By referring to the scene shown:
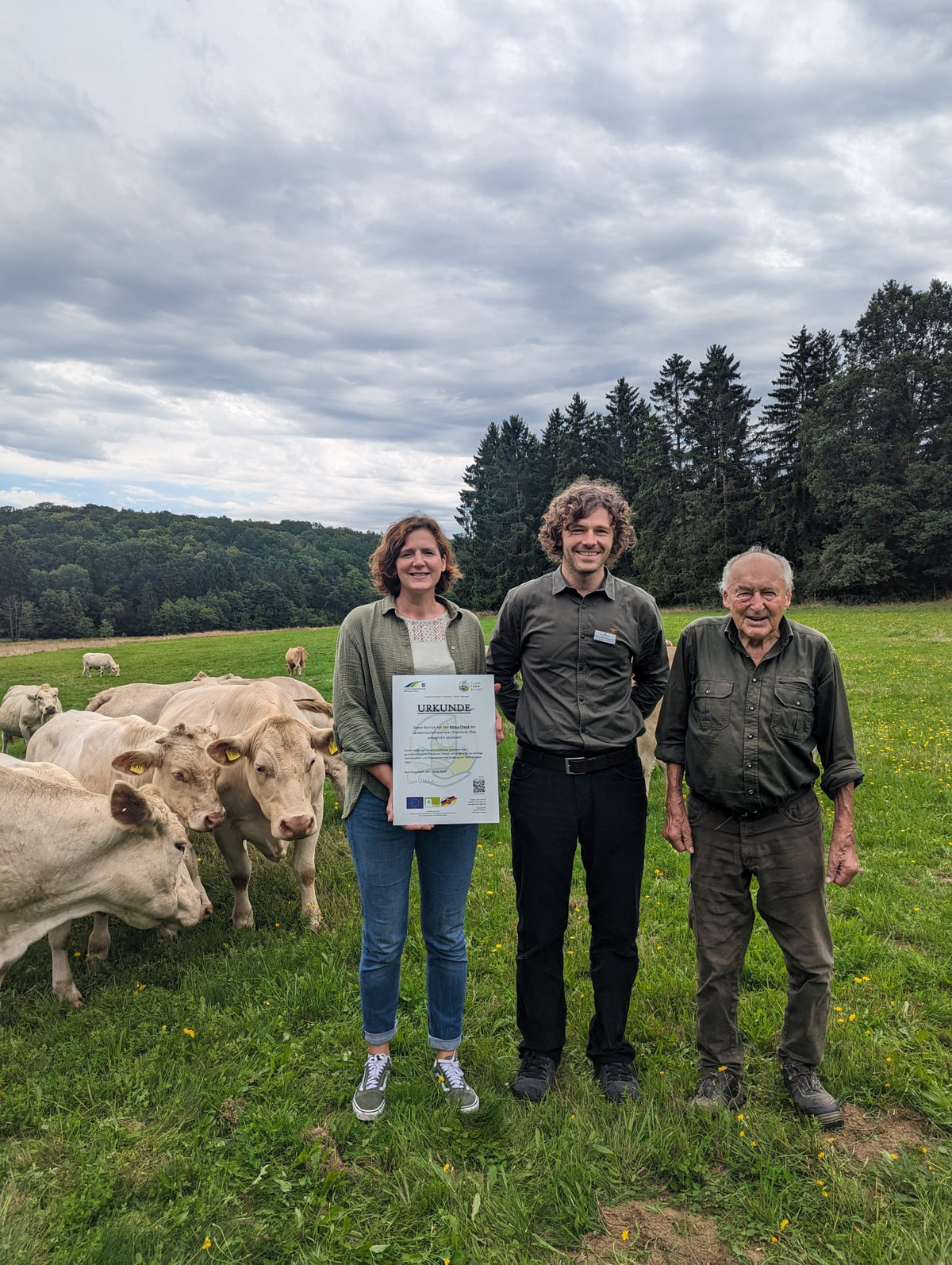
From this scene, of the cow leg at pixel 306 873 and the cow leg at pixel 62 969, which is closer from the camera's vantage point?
the cow leg at pixel 62 969

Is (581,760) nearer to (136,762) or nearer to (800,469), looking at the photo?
(136,762)

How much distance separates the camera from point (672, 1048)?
14.2ft

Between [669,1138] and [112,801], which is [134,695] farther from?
[669,1138]

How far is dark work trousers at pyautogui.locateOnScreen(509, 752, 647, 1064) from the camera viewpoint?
371 cm

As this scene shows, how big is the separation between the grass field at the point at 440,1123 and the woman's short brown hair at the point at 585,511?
3.03 m

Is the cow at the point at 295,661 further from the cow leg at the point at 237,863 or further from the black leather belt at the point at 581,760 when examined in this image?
the black leather belt at the point at 581,760

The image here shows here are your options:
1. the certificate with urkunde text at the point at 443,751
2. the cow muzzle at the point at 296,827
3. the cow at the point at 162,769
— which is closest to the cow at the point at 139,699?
the cow at the point at 162,769

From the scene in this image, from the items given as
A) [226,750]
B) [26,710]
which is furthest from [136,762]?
[26,710]

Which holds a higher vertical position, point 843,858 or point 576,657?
point 576,657

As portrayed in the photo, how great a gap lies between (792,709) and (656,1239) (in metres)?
2.43

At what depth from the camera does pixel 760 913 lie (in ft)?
11.6

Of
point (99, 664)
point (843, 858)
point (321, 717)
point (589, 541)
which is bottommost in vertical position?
point (99, 664)

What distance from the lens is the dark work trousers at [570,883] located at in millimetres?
3715

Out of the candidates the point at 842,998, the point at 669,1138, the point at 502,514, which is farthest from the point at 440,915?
the point at 502,514
